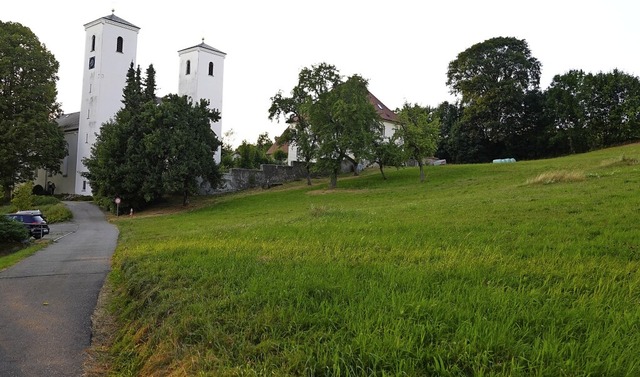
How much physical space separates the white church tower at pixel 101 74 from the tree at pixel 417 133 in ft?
122

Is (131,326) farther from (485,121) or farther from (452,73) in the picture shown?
(452,73)

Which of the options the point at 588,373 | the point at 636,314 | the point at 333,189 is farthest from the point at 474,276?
the point at 333,189

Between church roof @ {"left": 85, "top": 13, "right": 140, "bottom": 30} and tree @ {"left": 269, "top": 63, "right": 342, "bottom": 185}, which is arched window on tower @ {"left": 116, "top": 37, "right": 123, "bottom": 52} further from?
tree @ {"left": 269, "top": 63, "right": 342, "bottom": 185}

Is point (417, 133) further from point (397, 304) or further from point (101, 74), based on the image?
point (101, 74)

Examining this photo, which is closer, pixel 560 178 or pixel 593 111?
pixel 560 178

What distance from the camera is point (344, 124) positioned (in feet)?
121

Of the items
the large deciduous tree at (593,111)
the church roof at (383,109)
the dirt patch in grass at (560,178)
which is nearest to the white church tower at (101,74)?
the church roof at (383,109)

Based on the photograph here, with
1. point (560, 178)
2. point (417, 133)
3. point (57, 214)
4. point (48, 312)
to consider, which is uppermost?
point (417, 133)

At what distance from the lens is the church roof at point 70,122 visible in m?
61.6

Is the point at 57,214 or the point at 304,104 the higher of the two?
the point at 304,104

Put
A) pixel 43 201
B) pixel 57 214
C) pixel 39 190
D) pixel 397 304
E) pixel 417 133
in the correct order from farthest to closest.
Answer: pixel 39 190, pixel 43 201, pixel 417 133, pixel 57 214, pixel 397 304

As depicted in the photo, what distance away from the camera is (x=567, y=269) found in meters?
5.91

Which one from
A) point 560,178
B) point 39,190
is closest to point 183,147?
point 560,178

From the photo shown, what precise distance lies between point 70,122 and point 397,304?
70871 millimetres
